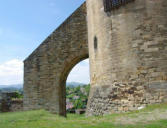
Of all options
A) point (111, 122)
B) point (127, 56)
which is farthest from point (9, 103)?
point (111, 122)

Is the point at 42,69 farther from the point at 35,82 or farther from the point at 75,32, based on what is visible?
the point at 75,32

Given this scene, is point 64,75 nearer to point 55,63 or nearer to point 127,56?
point 55,63

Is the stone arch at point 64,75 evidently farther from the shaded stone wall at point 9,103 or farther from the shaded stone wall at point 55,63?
the shaded stone wall at point 9,103

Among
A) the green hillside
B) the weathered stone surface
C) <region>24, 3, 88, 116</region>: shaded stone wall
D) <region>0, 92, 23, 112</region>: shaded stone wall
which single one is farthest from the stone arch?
the green hillside

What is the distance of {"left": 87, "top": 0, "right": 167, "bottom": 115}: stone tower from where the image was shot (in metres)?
7.71

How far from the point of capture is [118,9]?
876cm

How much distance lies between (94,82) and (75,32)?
4.05m

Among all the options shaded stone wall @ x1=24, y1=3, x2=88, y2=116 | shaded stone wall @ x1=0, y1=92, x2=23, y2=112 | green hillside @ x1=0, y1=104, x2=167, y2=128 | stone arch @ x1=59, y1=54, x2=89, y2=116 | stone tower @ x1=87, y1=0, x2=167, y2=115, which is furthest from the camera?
shaded stone wall @ x1=0, y1=92, x2=23, y2=112

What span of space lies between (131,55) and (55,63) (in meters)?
5.86

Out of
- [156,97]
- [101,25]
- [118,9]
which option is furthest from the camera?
[101,25]

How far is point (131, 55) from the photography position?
8.13 metres

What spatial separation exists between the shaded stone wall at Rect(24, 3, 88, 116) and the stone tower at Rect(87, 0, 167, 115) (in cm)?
355

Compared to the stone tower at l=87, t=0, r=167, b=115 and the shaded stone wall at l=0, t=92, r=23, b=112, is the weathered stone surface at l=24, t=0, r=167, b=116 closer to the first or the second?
the stone tower at l=87, t=0, r=167, b=115

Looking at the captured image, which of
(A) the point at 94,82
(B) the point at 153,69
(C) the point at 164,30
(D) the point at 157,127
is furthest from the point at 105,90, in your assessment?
(D) the point at 157,127
